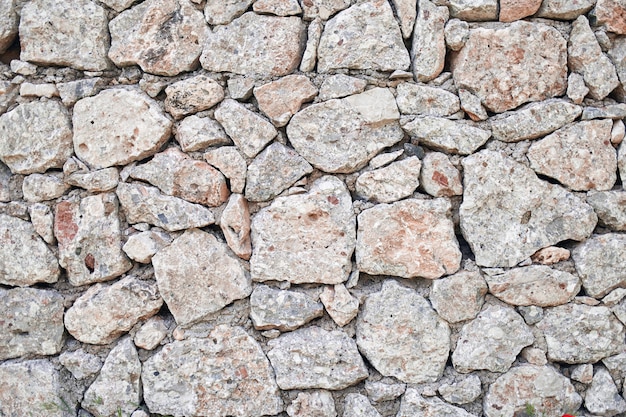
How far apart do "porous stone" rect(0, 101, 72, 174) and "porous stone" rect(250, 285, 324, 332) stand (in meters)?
0.99

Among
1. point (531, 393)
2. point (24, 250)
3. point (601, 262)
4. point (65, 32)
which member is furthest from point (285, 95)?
point (531, 393)

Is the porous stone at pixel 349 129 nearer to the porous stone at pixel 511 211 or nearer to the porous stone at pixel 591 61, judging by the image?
the porous stone at pixel 511 211

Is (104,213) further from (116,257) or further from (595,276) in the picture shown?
(595,276)

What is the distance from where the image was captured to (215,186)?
6.95ft

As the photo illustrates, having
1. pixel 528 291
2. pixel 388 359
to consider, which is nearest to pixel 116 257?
pixel 388 359

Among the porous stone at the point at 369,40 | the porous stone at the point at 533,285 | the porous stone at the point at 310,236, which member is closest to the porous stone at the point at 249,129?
the porous stone at the point at 310,236

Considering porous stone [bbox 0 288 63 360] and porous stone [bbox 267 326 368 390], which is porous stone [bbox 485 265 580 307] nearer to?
porous stone [bbox 267 326 368 390]

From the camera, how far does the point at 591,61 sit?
6.66 feet

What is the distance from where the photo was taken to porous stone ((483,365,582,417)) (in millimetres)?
2053

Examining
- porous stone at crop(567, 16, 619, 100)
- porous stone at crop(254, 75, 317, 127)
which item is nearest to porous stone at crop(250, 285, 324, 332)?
porous stone at crop(254, 75, 317, 127)

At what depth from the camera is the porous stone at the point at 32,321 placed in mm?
2213

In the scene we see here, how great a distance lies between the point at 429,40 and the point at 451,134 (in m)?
0.36

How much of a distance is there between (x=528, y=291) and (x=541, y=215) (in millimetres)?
288

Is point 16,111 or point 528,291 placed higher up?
point 16,111
